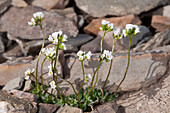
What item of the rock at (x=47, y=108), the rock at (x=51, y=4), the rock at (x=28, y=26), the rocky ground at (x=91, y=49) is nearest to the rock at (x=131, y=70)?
the rocky ground at (x=91, y=49)

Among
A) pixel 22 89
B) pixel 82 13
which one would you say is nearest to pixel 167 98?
pixel 22 89

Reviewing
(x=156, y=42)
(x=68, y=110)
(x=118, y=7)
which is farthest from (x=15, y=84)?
(x=118, y=7)

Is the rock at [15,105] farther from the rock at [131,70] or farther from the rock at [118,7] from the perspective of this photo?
the rock at [118,7]

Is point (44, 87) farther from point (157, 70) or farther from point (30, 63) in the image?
point (157, 70)

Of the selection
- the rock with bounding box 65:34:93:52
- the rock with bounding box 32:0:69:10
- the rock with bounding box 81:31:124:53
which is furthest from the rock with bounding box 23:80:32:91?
the rock with bounding box 32:0:69:10

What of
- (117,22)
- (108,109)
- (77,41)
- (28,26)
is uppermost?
(117,22)

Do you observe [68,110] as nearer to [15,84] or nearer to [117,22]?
[15,84]

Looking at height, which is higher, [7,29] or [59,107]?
[7,29]
